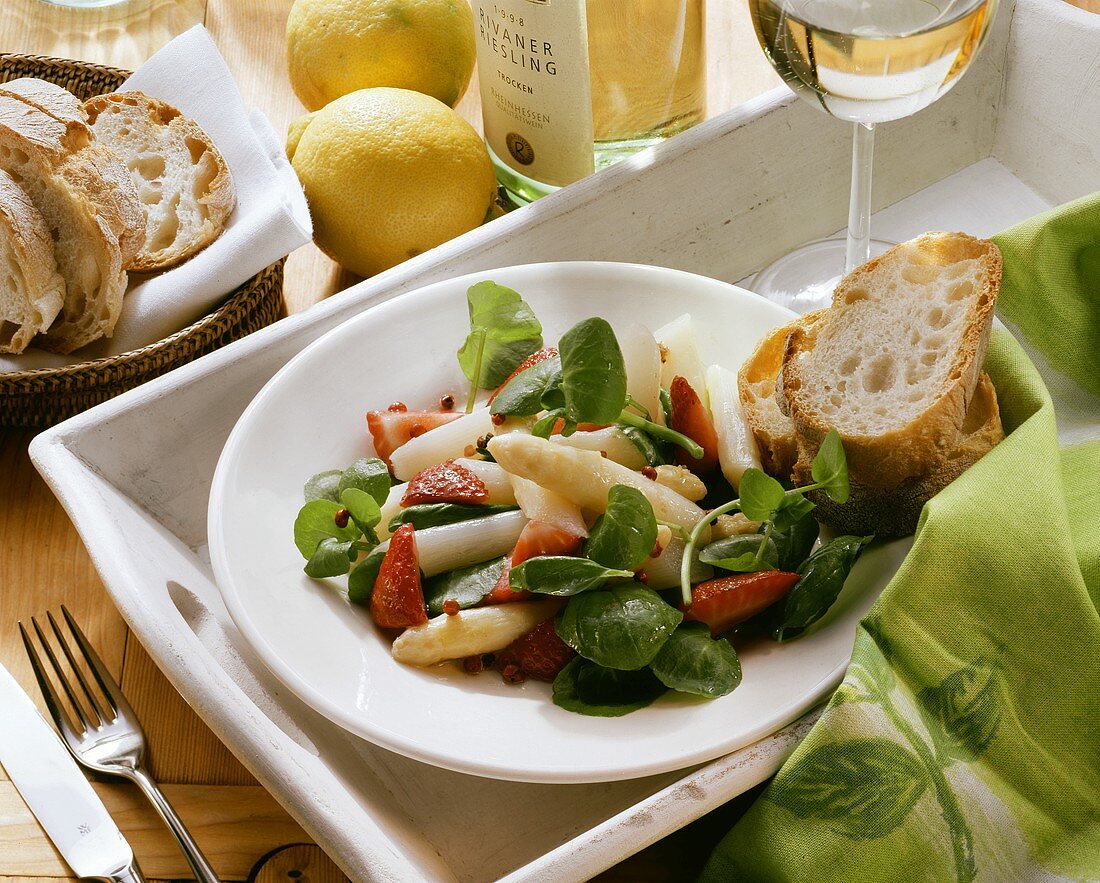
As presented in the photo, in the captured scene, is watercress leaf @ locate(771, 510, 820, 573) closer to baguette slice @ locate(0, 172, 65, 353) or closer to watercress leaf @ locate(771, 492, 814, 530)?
watercress leaf @ locate(771, 492, 814, 530)

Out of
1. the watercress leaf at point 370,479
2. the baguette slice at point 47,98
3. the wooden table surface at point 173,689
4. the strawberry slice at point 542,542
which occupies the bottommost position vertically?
the wooden table surface at point 173,689

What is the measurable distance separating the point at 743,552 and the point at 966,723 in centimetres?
17

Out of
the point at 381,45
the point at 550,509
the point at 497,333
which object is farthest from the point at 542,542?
the point at 381,45

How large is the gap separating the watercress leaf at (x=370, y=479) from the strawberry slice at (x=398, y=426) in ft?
0.17

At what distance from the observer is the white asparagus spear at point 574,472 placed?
2.55 ft

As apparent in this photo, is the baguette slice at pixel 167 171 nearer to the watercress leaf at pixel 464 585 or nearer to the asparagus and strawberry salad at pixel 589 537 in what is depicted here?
the asparagus and strawberry salad at pixel 589 537

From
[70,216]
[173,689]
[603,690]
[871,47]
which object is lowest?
[173,689]

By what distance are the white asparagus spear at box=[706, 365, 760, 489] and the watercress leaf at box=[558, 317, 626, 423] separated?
0.34 feet

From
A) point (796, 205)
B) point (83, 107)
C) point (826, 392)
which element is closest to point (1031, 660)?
point (826, 392)

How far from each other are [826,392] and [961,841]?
30 cm

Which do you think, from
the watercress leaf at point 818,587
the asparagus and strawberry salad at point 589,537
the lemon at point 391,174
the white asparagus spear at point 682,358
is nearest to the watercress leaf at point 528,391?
the asparagus and strawberry salad at point 589,537

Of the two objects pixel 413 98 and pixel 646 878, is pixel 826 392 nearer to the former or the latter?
pixel 646 878

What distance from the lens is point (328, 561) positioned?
2.62 feet

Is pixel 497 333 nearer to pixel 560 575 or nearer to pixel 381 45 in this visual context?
pixel 560 575
